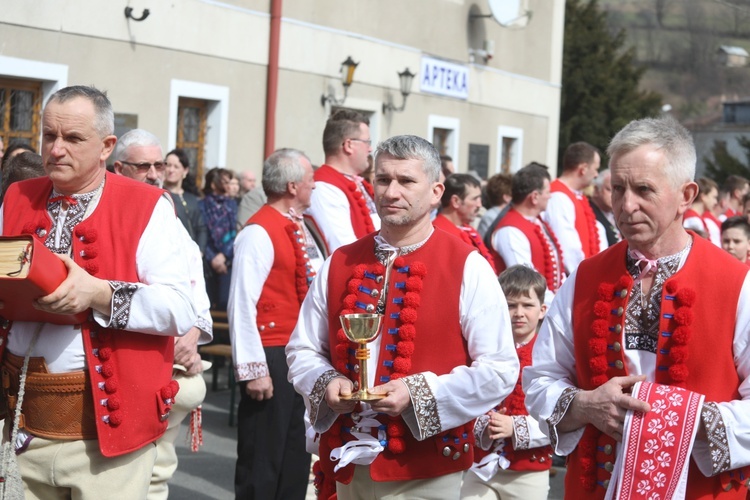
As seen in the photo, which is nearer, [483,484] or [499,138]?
[483,484]

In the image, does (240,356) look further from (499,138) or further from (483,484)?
(499,138)

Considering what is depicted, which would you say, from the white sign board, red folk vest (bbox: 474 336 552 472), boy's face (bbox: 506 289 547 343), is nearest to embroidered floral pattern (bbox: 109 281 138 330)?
red folk vest (bbox: 474 336 552 472)

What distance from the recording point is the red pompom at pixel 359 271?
13.5ft

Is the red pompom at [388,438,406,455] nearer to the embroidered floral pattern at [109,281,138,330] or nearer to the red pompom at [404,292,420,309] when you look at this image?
the red pompom at [404,292,420,309]

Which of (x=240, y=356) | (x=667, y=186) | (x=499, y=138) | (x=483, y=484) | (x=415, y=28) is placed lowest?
(x=483, y=484)

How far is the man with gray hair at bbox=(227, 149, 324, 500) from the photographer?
6.18m

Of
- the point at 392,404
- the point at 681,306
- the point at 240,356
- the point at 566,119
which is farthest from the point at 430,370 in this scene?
the point at 566,119

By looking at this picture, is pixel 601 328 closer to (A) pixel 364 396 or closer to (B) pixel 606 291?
(B) pixel 606 291

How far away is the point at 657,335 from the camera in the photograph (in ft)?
11.5

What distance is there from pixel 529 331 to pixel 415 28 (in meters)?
12.5

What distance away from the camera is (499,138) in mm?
20203

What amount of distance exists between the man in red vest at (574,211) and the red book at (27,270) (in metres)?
5.89

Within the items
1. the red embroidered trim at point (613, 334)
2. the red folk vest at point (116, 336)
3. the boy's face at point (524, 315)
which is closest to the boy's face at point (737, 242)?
the boy's face at point (524, 315)

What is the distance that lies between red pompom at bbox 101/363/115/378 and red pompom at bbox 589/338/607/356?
1.63 m
